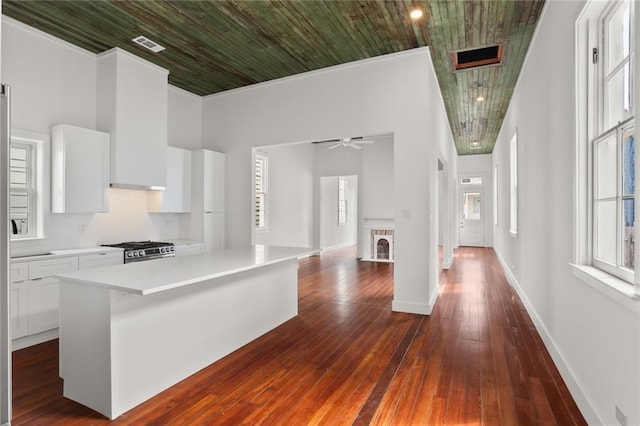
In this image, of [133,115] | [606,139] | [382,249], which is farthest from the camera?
[382,249]

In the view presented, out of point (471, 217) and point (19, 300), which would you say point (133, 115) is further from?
point (471, 217)

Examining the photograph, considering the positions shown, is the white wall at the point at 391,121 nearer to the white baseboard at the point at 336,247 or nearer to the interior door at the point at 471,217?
the white baseboard at the point at 336,247

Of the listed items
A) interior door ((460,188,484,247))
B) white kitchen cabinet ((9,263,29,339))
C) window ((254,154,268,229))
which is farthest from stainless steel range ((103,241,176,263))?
interior door ((460,188,484,247))

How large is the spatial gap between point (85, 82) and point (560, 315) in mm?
5661

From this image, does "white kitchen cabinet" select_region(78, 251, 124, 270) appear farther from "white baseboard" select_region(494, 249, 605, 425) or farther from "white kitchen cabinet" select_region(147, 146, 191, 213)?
"white baseboard" select_region(494, 249, 605, 425)

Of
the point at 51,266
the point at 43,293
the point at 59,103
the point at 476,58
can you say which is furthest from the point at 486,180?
the point at 43,293

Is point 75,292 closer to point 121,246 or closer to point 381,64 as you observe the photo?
Result: point 121,246

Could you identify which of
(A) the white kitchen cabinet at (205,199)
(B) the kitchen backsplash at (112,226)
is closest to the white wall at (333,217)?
(A) the white kitchen cabinet at (205,199)

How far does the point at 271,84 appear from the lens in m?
5.37

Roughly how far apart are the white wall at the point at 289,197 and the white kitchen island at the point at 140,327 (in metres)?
4.73

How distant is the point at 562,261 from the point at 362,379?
73.4 inches

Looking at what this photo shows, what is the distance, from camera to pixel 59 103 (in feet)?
13.1

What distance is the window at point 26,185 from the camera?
364 cm

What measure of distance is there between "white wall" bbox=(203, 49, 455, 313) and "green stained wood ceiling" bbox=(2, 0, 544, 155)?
0.82 feet
